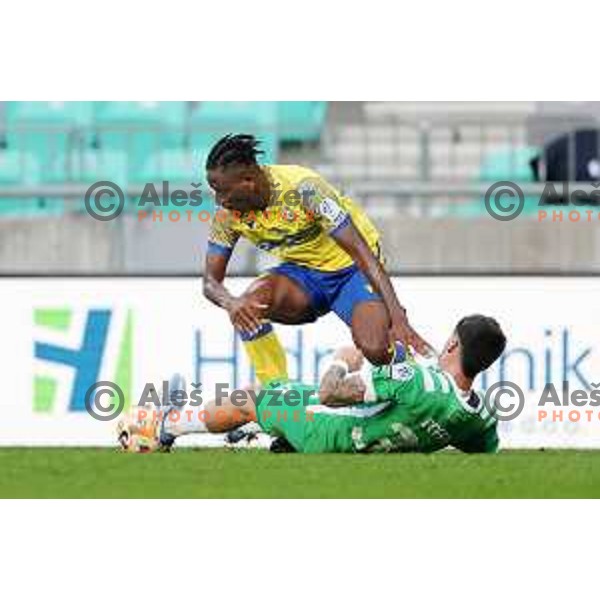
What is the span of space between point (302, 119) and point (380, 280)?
2235mm

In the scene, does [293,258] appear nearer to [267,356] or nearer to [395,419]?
[267,356]

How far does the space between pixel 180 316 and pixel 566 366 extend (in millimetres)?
2617

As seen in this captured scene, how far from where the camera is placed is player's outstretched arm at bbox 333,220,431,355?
14.2 metres

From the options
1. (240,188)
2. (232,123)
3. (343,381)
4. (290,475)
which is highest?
(232,123)

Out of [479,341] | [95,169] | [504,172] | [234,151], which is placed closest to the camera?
[234,151]

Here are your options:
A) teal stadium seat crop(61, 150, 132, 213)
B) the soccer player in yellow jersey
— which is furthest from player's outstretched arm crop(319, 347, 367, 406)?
teal stadium seat crop(61, 150, 132, 213)

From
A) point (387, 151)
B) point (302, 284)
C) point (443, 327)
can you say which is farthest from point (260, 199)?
point (387, 151)

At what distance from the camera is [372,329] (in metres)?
14.3

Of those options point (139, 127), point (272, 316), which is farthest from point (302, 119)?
point (272, 316)

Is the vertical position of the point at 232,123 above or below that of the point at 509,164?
above

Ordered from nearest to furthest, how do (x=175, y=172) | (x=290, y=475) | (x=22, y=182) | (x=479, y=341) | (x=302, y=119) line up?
(x=290, y=475) → (x=479, y=341) → (x=175, y=172) → (x=22, y=182) → (x=302, y=119)

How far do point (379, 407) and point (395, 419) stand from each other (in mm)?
128

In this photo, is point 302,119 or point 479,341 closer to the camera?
point 479,341

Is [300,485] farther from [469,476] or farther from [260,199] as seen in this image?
[260,199]
